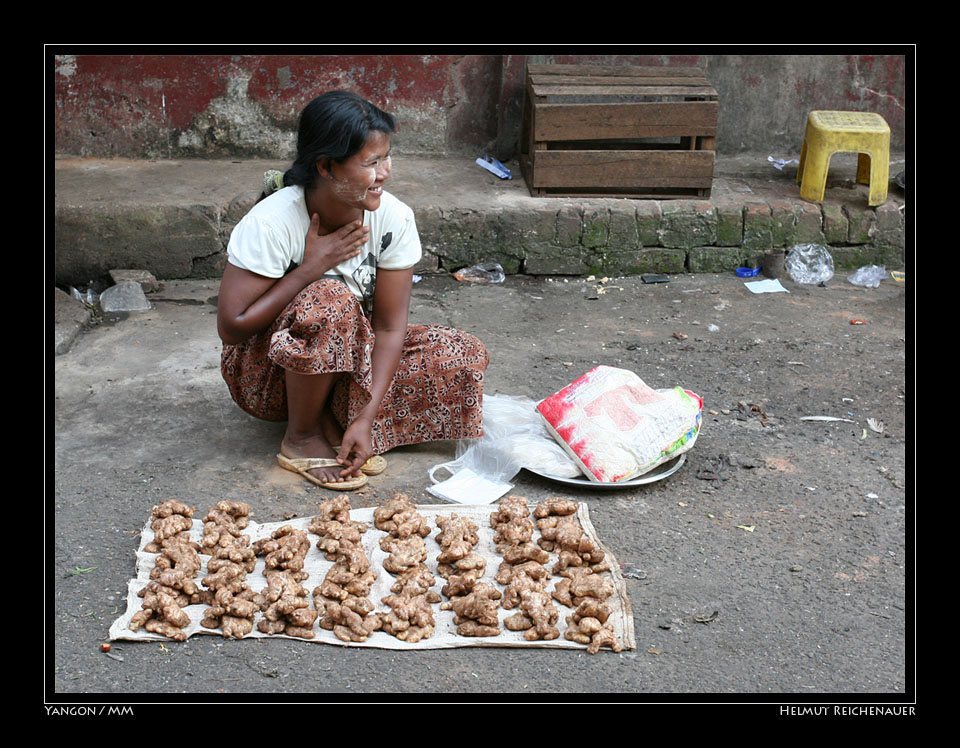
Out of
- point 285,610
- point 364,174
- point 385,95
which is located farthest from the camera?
point 385,95

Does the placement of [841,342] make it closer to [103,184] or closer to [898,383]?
[898,383]

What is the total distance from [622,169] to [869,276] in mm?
1520

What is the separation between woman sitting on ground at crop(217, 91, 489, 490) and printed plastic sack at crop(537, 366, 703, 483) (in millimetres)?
344

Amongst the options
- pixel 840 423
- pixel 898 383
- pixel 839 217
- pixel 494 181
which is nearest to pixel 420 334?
pixel 840 423

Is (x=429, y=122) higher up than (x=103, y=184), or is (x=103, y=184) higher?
(x=429, y=122)

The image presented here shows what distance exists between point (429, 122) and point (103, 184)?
Result: 1.94 metres

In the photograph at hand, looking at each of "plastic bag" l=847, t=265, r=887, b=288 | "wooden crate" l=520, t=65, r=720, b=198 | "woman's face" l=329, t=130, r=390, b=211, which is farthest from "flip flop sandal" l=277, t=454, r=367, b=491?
"plastic bag" l=847, t=265, r=887, b=288

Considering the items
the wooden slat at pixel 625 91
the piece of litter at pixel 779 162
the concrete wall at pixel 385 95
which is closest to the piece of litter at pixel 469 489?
the wooden slat at pixel 625 91

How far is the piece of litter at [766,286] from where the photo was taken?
17.9 ft

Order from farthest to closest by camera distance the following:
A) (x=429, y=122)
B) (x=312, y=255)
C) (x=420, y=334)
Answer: (x=429, y=122) → (x=420, y=334) → (x=312, y=255)

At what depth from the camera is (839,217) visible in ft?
18.7

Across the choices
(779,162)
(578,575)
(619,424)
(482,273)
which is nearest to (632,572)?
(578,575)

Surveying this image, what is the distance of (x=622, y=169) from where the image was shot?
18.5 feet

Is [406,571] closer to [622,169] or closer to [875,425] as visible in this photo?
[875,425]
